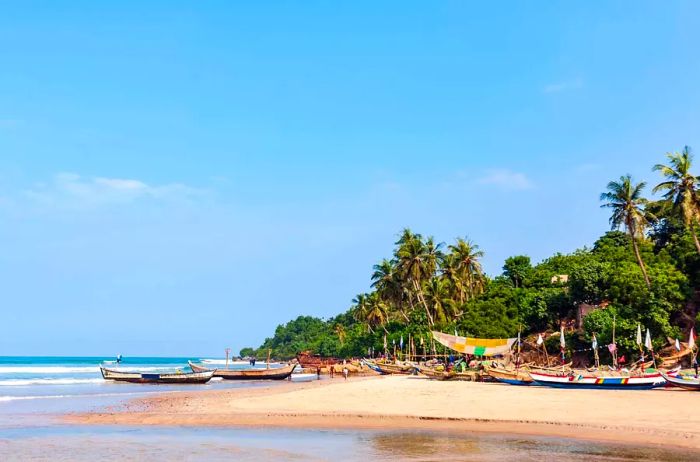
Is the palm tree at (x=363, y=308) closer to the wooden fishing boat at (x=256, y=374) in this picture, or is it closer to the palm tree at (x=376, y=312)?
the palm tree at (x=376, y=312)

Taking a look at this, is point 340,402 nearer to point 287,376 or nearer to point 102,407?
point 102,407

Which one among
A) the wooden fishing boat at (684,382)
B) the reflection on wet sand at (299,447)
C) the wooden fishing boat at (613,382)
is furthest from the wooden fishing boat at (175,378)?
the wooden fishing boat at (684,382)

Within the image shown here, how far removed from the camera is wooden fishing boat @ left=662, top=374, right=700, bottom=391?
30.7 m

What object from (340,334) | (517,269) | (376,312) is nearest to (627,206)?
(517,269)

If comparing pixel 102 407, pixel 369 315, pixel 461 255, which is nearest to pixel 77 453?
pixel 102 407

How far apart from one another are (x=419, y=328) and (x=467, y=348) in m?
32.1

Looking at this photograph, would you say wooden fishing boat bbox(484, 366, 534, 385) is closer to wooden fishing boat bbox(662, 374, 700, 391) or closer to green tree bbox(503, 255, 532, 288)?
wooden fishing boat bbox(662, 374, 700, 391)

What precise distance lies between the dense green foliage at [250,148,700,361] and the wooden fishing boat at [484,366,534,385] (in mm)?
9767

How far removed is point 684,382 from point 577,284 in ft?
81.5

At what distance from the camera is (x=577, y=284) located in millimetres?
55375

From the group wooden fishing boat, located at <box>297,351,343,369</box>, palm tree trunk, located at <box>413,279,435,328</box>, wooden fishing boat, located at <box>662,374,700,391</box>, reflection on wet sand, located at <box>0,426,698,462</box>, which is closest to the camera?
reflection on wet sand, located at <box>0,426,698,462</box>

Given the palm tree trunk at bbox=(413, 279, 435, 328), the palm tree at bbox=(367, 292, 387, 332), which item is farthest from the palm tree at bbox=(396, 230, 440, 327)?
the palm tree at bbox=(367, 292, 387, 332)

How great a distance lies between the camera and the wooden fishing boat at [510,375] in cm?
3828

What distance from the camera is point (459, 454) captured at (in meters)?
16.2
